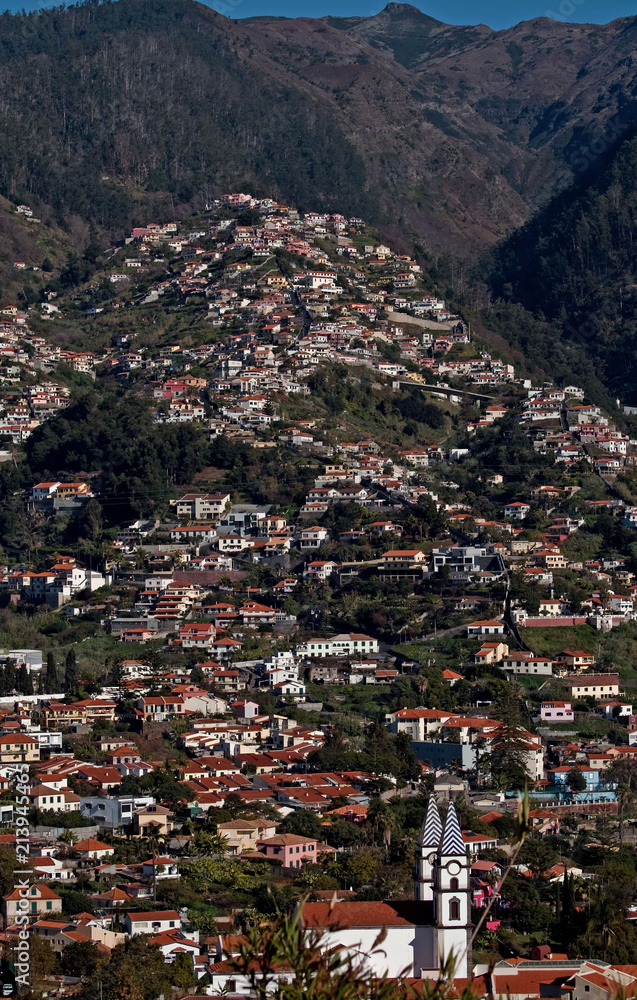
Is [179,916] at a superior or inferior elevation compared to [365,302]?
inferior

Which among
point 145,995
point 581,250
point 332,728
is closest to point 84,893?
point 145,995

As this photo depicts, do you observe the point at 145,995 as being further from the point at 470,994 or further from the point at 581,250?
the point at 581,250

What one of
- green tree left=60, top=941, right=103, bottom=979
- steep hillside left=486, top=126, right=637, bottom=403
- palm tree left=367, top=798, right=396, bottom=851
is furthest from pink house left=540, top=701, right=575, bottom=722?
steep hillside left=486, top=126, right=637, bottom=403

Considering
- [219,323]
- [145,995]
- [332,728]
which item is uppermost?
[219,323]

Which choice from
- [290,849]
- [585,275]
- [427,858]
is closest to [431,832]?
[427,858]

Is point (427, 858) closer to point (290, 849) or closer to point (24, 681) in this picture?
point (290, 849)
